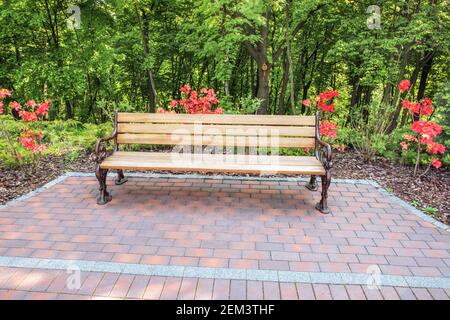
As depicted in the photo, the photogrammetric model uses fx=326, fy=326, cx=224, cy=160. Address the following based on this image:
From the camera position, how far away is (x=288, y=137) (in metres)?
4.61

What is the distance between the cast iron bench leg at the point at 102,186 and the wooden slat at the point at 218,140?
2.34ft

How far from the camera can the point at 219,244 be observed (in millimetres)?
3357

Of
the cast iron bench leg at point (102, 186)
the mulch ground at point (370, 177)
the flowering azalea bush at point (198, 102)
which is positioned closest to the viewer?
the cast iron bench leg at point (102, 186)

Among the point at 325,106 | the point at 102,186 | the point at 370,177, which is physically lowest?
the point at 370,177

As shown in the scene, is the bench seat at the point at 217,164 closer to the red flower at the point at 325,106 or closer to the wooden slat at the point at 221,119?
the wooden slat at the point at 221,119

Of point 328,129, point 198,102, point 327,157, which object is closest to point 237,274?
point 327,157

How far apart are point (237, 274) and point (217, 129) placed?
2.29 meters

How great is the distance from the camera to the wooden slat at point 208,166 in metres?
3.95

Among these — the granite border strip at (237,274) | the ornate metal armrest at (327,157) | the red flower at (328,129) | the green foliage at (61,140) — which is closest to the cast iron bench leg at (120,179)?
the green foliage at (61,140)

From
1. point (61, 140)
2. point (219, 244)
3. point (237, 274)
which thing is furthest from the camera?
point (61, 140)

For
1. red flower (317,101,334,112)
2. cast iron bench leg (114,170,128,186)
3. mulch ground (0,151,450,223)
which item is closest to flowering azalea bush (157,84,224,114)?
cast iron bench leg (114,170,128,186)

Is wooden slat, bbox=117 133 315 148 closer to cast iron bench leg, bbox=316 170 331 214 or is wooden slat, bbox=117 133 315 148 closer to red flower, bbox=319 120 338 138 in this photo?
cast iron bench leg, bbox=316 170 331 214

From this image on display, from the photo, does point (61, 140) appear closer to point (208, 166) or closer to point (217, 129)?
point (217, 129)
